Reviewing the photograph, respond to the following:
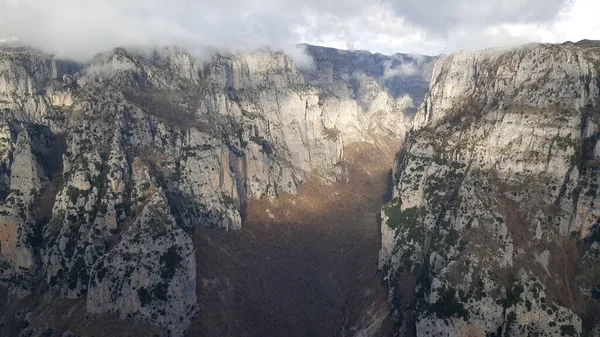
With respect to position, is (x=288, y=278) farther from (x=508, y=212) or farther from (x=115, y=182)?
(x=508, y=212)

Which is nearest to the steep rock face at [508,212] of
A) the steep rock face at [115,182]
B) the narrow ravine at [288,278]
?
the narrow ravine at [288,278]

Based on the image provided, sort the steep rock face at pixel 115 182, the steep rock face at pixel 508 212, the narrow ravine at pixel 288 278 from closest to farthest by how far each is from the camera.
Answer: the steep rock face at pixel 508 212, the steep rock face at pixel 115 182, the narrow ravine at pixel 288 278

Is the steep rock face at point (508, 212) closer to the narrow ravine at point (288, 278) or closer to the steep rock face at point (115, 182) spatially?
the narrow ravine at point (288, 278)

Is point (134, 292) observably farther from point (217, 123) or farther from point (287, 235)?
point (217, 123)

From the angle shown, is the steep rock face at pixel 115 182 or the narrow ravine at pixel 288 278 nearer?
the steep rock face at pixel 115 182


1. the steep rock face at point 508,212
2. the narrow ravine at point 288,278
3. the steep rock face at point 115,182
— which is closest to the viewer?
the steep rock face at point 508,212

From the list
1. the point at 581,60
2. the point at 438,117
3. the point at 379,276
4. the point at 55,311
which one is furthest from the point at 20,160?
the point at 581,60
